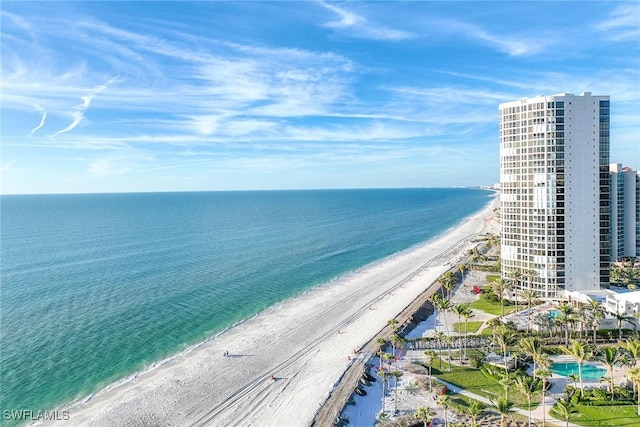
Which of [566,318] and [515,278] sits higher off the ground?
[515,278]

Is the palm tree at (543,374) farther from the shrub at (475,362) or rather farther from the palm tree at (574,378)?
the shrub at (475,362)

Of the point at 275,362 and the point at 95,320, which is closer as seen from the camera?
the point at 275,362

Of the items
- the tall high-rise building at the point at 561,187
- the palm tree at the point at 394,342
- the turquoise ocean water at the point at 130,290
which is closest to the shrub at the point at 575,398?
the palm tree at the point at 394,342

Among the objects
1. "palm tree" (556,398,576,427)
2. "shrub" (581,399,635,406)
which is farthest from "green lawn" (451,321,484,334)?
"palm tree" (556,398,576,427)

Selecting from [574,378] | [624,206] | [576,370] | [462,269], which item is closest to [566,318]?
[576,370]

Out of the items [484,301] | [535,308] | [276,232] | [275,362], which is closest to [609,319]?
[535,308]

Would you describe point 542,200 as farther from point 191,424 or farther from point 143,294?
point 143,294

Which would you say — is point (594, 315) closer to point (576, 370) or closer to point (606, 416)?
point (576, 370)
